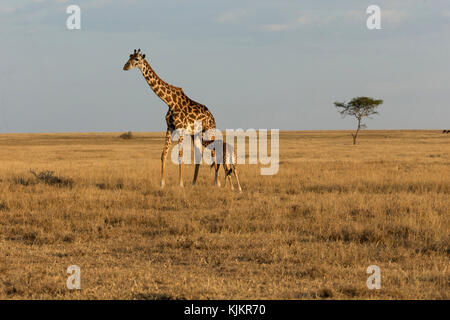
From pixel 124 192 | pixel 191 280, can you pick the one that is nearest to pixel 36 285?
pixel 191 280

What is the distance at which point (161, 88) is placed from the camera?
15.6m

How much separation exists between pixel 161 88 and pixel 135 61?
4.47ft

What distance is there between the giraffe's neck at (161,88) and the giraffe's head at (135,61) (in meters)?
0.24

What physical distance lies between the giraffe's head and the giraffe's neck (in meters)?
0.24

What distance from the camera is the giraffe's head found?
1438 cm

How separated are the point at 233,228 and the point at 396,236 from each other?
2936mm

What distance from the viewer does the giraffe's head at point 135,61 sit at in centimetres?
1438

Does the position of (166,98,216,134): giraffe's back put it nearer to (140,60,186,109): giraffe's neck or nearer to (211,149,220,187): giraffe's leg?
(140,60,186,109): giraffe's neck

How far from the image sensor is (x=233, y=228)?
8.90 meters
